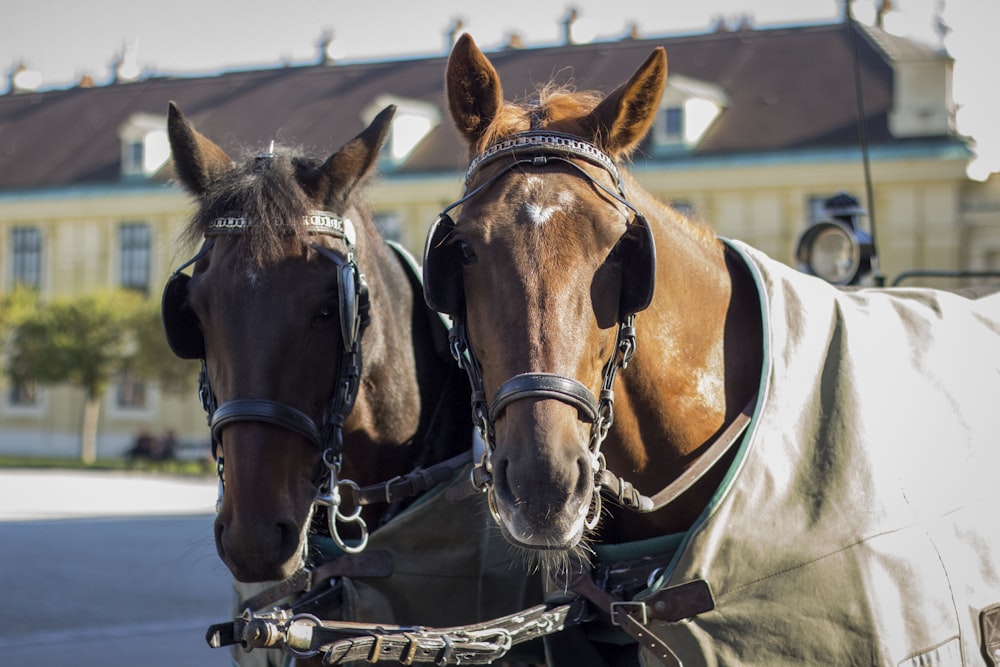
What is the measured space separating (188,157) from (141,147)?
29.4 meters

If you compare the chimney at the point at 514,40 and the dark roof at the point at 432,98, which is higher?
the chimney at the point at 514,40

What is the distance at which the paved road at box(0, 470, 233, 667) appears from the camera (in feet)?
23.4

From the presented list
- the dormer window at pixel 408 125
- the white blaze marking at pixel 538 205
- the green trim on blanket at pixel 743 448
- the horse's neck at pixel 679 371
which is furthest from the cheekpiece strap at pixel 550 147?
the dormer window at pixel 408 125

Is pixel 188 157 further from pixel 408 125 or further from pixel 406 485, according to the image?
pixel 408 125

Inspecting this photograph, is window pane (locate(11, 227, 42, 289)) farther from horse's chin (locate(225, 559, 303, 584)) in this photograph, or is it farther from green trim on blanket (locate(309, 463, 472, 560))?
horse's chin (locate(225, 559, 303, 584))

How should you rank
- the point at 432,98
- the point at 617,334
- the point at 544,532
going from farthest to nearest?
1. the point at 432,98
2. the point at 617,334
3. the point at 544,532

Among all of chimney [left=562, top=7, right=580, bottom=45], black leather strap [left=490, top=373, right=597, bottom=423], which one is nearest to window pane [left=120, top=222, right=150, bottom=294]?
chimney [left=562, top=7, right=580, bottom=45]

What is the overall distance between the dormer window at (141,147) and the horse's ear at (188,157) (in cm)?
2892

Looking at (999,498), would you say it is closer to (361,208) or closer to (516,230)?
(516,230)

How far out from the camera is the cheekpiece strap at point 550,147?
2650 millimetres

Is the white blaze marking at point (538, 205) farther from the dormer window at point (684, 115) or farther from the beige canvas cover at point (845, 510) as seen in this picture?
the dormer window at point (684, 115)

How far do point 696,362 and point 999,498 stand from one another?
954 mm

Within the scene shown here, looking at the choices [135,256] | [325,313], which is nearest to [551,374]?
[325,313]

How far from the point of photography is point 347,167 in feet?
11.0
